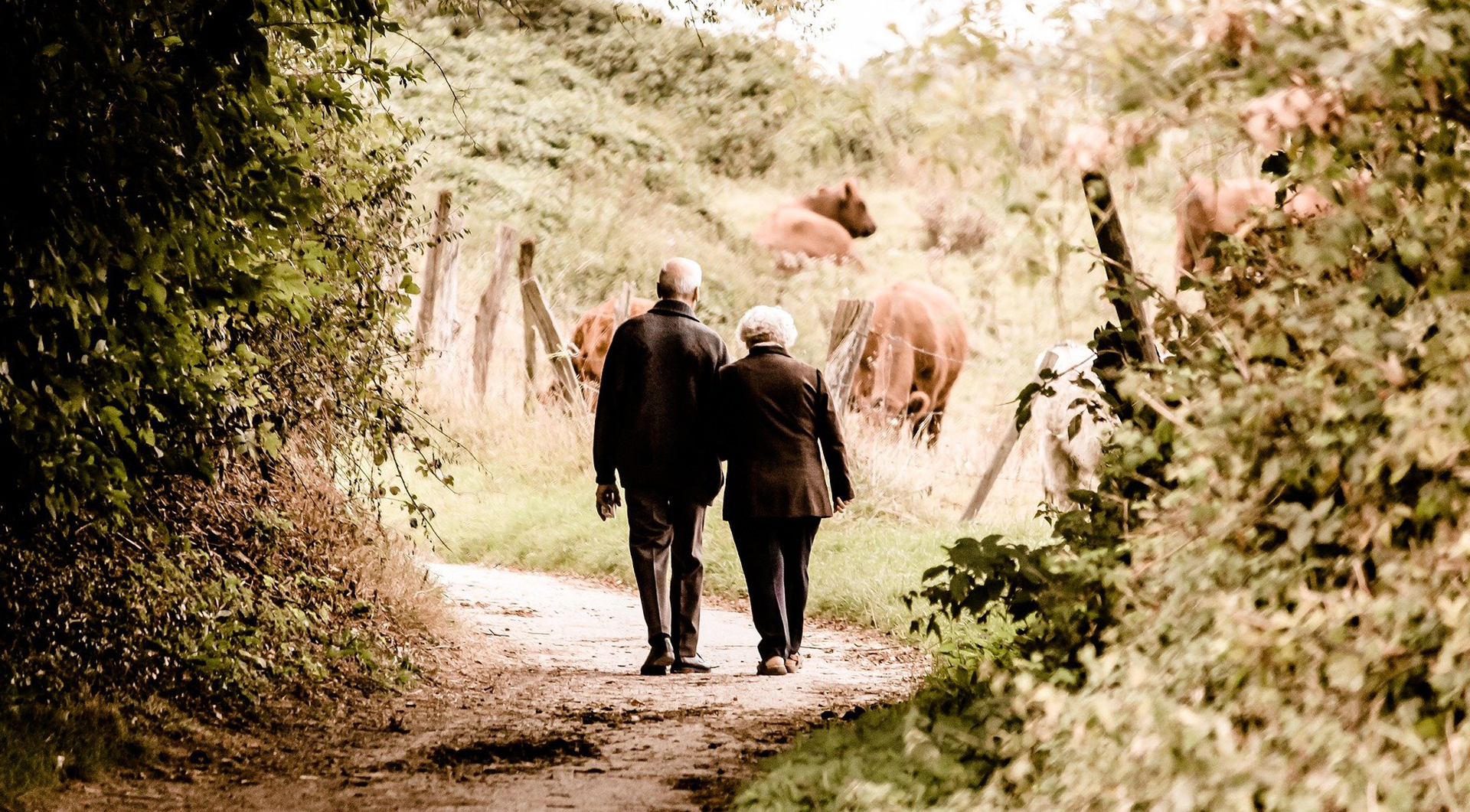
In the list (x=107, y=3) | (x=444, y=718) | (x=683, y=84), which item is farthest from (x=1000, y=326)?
(x=107, y=3)

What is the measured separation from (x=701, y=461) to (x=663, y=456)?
0.74 ft

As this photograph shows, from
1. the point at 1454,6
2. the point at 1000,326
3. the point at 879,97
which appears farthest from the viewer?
the point at 1000,326

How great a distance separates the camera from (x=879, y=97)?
366cm

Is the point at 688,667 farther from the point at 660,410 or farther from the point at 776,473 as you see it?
the point at 660,410

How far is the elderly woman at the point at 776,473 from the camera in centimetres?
764

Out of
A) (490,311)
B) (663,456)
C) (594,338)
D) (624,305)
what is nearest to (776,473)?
(663,456)

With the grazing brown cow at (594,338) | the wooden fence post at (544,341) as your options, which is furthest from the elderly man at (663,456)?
the grazing brown cow at (594,338)

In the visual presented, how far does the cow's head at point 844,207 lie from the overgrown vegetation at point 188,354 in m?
22.8

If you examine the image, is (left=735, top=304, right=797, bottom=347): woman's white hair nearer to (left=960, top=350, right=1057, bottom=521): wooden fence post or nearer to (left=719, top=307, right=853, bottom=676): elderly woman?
(left=719, top=307, right=853, bottom=676): elderly woman

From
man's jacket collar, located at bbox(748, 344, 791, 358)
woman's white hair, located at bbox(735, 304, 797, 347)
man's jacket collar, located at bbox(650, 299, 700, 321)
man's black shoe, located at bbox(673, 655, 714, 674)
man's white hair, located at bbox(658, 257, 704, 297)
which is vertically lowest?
man's black shoe, located at bbox(673, 655, 714, 674)

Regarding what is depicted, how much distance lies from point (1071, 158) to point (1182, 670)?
1.21 m

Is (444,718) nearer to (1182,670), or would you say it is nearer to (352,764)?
(352,764)

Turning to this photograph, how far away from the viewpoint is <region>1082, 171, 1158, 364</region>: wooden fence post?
15.1ft

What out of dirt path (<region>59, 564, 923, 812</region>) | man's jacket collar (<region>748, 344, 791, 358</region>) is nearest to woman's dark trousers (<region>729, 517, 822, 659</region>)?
dirt path (<region>59, 564, 923, 812</region>)
